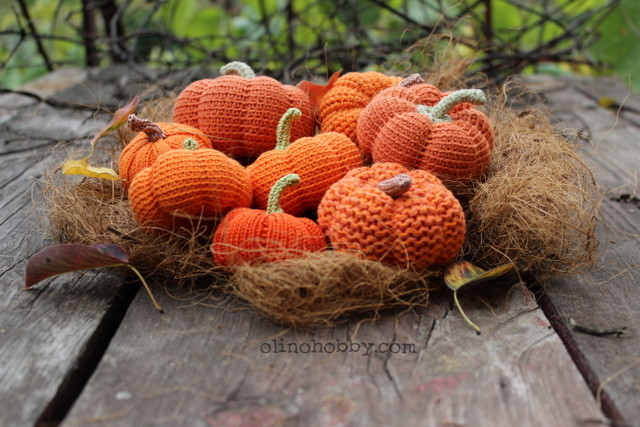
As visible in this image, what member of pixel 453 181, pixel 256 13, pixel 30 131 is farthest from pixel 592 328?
pixel 256 13

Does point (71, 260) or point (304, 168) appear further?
point (304, 168)

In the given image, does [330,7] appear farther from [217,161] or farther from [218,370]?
[218,370]

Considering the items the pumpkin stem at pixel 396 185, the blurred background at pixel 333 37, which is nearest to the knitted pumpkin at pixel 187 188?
the pumpkin stem at pixel 396 185

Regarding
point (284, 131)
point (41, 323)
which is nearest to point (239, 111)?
point (284, 131)

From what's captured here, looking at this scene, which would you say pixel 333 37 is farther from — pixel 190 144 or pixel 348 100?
pixel 190 144

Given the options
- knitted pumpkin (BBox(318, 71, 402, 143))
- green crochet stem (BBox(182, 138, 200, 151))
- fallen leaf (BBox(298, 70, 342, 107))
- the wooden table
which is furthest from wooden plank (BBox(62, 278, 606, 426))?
fallen leaf (BBox(298, 70, 342, 107))

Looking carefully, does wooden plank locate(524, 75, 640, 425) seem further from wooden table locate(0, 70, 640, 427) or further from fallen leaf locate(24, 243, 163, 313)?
fallen leaf locate(24, 243, 163, 313)
